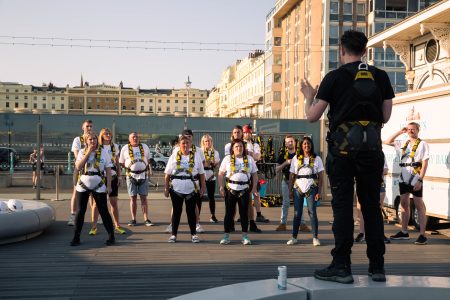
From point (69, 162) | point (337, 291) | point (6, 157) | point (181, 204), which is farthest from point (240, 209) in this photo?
point (6, 157)

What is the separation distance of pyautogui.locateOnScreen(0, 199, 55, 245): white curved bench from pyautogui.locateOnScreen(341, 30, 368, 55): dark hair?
20.9 feet

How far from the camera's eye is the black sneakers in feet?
14.1

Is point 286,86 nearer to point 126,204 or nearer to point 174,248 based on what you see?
point 126,204

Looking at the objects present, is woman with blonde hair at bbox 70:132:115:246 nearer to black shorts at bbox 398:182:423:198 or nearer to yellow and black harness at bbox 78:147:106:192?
yellow and black harness at bbox 78:147:106:192

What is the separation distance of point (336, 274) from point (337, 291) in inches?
12.4

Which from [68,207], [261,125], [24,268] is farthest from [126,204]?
[24,268]

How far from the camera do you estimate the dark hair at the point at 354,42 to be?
179 inches

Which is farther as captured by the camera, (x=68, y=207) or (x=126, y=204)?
(x=126, y=204)

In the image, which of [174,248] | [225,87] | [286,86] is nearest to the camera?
[174,248]

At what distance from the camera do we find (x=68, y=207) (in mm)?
14672

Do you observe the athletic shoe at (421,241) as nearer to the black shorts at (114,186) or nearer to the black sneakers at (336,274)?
the black shorts at (114,186)

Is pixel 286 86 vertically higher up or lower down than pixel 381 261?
higher up

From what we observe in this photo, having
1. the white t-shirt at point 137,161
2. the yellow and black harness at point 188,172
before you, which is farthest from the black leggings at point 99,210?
the white t-shirt at point 137,161

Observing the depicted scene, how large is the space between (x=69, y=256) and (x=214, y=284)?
2713 mm
